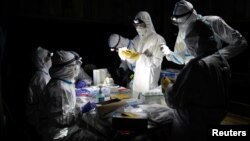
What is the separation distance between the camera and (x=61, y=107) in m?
1.99

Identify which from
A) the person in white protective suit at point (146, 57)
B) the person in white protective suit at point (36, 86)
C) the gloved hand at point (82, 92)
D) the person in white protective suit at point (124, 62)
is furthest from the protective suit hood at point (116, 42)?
the person in white protective suit at point (36, 86)

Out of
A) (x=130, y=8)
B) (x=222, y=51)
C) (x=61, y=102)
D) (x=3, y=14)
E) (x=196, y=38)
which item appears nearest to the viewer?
(x=196, y=38)

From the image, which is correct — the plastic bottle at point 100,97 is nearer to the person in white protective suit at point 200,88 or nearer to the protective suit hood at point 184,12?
the person in white protective suit at point 200,88

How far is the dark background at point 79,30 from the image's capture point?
2865 mm

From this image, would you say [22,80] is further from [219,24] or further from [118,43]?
[219,24]

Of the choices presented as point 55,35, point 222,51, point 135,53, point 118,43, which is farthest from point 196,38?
point 55,35

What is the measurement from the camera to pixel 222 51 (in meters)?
2.36

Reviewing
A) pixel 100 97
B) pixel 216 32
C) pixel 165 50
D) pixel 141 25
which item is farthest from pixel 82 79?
pixel 216 32

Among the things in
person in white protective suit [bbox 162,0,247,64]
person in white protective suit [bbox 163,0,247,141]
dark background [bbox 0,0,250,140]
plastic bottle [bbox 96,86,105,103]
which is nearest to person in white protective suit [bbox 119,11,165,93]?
person in white protective suit [bbox 162,0,247,64]

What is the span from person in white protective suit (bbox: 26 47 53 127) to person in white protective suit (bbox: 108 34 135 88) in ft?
2.87

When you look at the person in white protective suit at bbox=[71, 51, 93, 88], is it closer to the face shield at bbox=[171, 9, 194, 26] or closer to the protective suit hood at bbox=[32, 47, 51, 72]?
the protective suit hood at bbox=[32, 47, 51, 72]

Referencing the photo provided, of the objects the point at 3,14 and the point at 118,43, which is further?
the point at 118,43

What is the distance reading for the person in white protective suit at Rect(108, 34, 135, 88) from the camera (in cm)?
310

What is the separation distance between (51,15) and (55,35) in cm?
32
